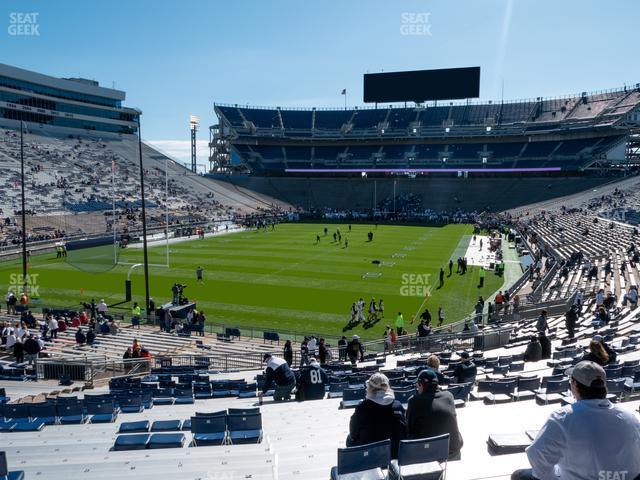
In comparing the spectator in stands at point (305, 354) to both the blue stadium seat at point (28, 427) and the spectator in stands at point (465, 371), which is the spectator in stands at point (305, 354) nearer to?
the spectator in stands at point (465, 371)

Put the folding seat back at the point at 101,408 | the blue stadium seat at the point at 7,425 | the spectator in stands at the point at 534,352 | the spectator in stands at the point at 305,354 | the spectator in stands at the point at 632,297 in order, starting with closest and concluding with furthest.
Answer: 1. the blue stadium seat at the point at 7,425
2. the folding seat back at the point at 101,408
3. the spectator in stands at the point at 534,352
4. the spectator in stands at the point at 305,354
5. the spectator in stands at the point at 632,297

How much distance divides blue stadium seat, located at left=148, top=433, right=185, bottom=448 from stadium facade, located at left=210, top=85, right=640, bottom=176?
78171mm

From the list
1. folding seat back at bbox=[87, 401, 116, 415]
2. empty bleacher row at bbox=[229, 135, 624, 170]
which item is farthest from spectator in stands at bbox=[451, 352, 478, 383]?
empty bleacher row at bbox=[229, 135, 624, 170]

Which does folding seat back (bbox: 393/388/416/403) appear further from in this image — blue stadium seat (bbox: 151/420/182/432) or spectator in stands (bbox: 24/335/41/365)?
spectator in stands (bbox: 24/335/41/365)

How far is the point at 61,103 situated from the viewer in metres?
75.5

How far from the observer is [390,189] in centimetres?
8312

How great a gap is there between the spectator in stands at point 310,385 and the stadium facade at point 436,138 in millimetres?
74442

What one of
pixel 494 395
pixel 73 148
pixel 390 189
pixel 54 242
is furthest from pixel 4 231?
pixel 390 189

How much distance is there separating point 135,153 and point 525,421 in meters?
81.5

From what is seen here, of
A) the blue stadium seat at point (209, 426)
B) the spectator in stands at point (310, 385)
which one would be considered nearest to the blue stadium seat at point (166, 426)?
the blue stadium seat at point (209, 426)

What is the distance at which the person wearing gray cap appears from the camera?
3.02 meters

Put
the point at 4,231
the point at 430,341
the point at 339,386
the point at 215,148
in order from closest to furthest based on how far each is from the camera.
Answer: the point at 339,386 → the point at 430,341 → the point at 4,231 → the point at 215,148

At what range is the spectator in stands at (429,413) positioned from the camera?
4738mm

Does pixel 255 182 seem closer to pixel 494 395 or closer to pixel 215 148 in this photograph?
pixel 215 148
